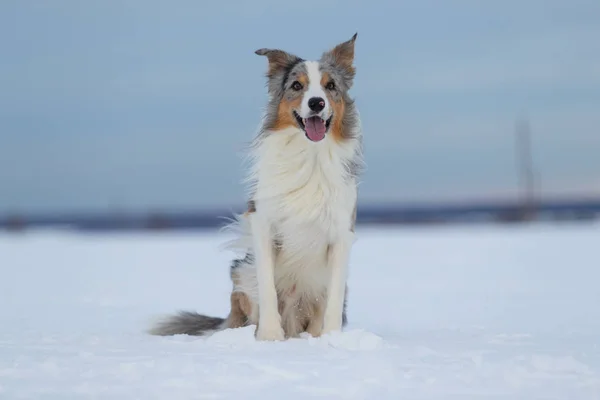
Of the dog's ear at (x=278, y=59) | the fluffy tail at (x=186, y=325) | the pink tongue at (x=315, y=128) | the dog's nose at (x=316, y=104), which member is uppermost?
the dog's ear at (x=278, y=59)

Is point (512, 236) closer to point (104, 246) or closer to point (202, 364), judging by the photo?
point (104, 246)

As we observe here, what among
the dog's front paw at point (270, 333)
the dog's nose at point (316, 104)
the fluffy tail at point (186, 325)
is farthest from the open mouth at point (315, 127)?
the fluffy tail at point (186, 325)

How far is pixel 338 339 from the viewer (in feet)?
20.7

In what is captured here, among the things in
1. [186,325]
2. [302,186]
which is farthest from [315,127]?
[186,325]

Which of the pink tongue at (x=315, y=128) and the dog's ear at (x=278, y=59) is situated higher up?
the dog's ear at (x=278, y=59)

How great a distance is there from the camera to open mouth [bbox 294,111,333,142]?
256 inches

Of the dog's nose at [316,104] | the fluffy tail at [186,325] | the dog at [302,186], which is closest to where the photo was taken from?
the dog's nose at [316,104]

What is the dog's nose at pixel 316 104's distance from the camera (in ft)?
20.8

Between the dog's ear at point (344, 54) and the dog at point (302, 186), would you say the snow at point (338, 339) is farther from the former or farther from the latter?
the dog's ear at point (344, 54)

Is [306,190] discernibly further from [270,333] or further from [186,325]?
[186,325]

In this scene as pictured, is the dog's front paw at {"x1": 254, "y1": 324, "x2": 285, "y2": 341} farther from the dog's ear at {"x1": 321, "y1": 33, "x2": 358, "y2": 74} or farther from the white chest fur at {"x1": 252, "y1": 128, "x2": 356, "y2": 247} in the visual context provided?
the dog's ear at {"x1": 321, "y1": 33, "x2": 358, "y2": 74}

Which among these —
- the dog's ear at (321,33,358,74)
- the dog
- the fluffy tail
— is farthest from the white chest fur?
the fluffy tail

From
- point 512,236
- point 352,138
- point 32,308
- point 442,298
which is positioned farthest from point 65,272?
point 512,236

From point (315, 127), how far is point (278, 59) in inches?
27.8
